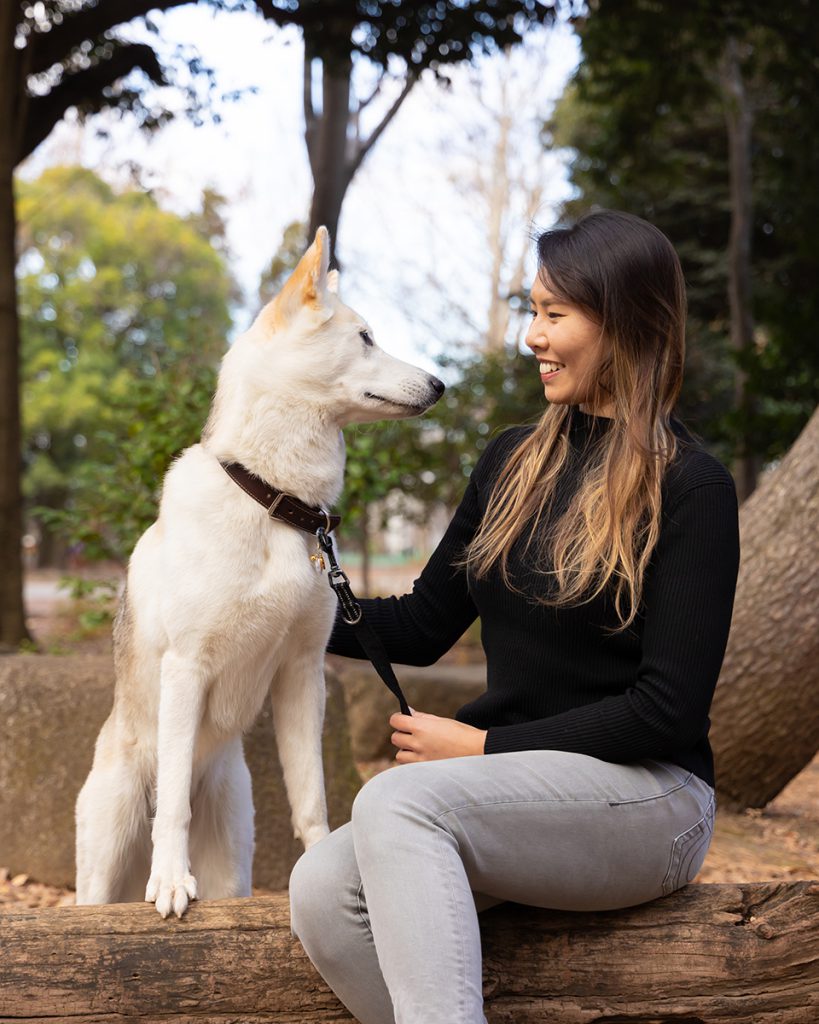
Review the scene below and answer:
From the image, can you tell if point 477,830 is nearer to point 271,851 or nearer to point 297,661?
point 297,661

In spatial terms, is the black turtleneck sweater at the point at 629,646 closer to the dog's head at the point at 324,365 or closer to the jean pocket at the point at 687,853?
the jean pocket at the point at 687,853

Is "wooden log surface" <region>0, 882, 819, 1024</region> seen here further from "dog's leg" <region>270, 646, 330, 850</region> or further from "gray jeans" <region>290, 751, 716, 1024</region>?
"dog's leg" <region>270, 646, 330, 850</region>

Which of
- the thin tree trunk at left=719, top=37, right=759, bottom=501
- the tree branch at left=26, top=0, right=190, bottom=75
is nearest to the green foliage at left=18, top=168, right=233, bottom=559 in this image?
Result: the thin tree trunk at left=719, top=37, right=759, bottom=501

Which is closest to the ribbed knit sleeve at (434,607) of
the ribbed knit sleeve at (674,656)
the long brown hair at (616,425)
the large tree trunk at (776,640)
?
the long brown hair at (616,425)

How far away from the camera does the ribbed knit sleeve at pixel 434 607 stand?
2.53 meters

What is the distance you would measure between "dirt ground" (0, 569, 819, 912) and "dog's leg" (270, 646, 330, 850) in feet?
4.05

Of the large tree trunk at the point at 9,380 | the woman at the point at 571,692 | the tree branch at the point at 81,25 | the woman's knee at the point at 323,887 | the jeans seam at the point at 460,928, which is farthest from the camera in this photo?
the tree branch at the point at 81,25

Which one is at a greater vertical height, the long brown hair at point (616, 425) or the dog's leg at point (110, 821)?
the long brown hair at point (616, 425)

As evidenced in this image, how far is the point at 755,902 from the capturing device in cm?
214

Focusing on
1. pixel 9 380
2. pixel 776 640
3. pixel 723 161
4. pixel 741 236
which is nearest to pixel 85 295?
pixel 723 161

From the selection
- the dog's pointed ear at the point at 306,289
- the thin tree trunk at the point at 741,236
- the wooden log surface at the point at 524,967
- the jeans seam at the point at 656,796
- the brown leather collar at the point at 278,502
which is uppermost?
the thin tree trunk at the point at 741,236

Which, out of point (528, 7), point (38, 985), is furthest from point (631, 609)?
point (528, 7)

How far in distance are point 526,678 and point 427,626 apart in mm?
438

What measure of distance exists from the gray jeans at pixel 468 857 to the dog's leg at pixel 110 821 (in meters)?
0.70
